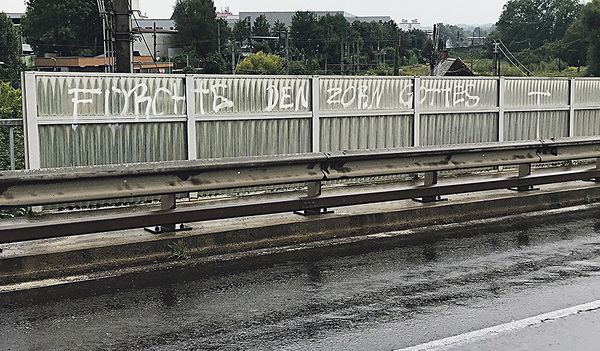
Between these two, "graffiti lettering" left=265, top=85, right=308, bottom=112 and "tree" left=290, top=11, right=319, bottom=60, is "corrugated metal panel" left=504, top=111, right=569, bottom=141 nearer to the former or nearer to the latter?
"graffiti lettering" left=265, top=85, right=308, bottom=112

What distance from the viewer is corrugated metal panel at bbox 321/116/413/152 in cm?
1230

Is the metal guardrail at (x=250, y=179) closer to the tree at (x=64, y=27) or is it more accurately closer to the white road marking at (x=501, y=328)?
the white road marking at (x=501, y=328)

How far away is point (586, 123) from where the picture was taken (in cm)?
1597

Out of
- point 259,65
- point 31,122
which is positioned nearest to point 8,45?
point 259,65

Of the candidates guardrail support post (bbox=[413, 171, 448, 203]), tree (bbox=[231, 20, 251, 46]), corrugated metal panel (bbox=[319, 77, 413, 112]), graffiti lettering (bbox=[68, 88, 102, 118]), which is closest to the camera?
graffiti lettering (bbox=[68, 88, 102, 118])

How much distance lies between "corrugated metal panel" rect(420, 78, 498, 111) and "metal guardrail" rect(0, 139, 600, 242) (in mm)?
2664

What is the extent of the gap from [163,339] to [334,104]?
7.32 meters

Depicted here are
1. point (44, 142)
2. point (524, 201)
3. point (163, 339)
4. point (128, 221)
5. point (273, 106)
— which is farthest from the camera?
point (273, 106)

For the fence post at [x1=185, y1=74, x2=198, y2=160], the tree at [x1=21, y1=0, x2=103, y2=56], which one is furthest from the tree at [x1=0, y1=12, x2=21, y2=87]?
the fence post at [x1=185, y1=74, x2=198, y2=160]

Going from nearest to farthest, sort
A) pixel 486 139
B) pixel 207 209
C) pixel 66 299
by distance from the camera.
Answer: pixel 66 299 → pixel 207 209 → pixel 486 139

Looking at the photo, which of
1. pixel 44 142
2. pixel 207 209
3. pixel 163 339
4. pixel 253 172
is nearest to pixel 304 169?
pixel 253 172

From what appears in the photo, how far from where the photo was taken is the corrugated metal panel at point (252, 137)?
1104 cm

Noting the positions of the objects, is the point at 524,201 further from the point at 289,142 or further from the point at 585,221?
the point at 289,142

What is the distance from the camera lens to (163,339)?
5.53m
